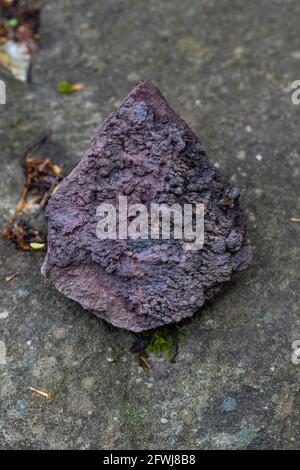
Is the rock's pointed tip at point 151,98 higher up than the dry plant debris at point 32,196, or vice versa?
the rock's pointed tip at point 151,98

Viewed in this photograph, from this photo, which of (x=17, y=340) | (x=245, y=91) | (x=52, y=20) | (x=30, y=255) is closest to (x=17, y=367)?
(x=17, y=340)

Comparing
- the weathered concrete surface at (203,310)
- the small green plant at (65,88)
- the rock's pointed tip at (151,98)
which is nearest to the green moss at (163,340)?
the weathered concrete surface at (203,310)

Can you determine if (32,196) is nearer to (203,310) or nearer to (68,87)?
(68,87)

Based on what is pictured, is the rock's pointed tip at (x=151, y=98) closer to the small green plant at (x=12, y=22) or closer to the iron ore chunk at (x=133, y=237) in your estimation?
the iron ore chunk at (x=133, y=237)

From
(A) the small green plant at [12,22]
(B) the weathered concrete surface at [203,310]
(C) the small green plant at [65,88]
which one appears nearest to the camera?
(B) the weathered concrete surface at [203,310]

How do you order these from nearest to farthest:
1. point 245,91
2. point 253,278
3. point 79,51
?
point 253,278, point 245,91, point 79,51

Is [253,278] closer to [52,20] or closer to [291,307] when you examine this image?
[291,307]
